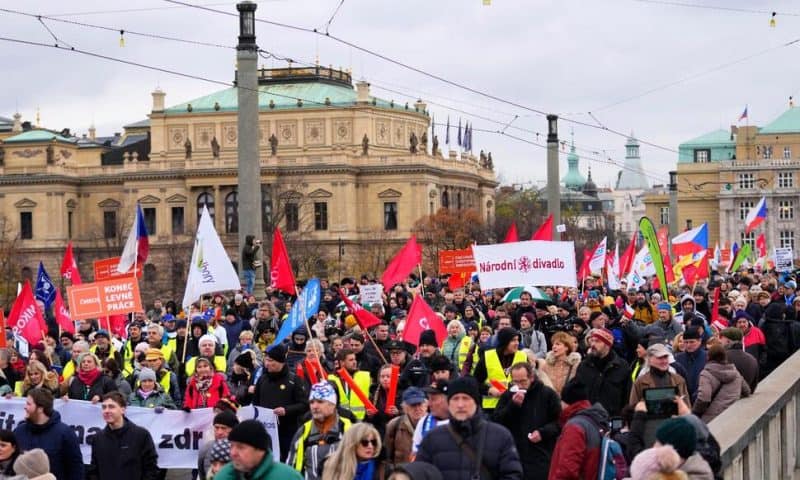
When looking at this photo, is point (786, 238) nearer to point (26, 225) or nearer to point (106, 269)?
point (26, 225)

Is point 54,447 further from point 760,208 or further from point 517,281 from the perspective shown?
point 760,208

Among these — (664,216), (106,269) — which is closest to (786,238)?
(664,216)

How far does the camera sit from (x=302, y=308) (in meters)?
14.5

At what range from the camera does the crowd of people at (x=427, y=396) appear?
27.9 feet

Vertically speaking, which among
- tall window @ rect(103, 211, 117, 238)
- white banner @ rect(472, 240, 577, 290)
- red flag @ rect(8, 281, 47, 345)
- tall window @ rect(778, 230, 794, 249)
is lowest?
red flag @ rect(8, 281, 47, 345)

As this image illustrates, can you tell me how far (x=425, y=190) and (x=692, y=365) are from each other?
92689 mm

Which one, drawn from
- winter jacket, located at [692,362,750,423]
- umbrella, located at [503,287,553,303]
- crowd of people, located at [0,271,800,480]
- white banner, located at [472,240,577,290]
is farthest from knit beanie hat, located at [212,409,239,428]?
white banner, located at [472,240,577,290]

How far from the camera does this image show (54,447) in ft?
35.4

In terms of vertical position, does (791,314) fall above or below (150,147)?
below

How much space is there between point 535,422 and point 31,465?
3.21 meters

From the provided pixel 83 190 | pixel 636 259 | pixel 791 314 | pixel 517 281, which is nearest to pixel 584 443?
pixel 791 314

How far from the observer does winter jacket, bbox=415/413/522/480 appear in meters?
8.44

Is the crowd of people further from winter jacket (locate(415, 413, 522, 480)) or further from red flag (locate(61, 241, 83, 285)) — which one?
red flag (locate(61, 241, 83, 285))

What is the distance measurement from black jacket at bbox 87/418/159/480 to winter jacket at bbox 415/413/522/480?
3.10 meters
